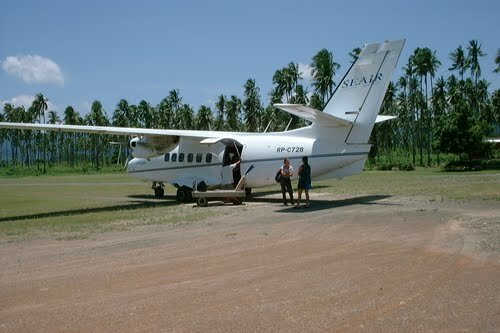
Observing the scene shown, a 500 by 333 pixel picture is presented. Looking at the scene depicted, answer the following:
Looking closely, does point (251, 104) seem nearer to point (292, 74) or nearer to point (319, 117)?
point (292, 74)

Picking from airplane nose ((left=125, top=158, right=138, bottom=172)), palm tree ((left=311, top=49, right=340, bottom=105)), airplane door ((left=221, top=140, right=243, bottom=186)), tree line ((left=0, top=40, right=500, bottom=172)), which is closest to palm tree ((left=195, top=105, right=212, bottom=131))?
tree line ((left=0, top=40, right=500, bottom=172))

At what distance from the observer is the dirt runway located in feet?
19.4

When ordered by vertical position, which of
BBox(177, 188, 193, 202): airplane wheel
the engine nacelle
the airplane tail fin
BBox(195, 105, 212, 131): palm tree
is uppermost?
BBox(195, 105, 212, 131): palm tree

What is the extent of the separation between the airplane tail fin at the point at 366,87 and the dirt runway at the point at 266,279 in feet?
21.1

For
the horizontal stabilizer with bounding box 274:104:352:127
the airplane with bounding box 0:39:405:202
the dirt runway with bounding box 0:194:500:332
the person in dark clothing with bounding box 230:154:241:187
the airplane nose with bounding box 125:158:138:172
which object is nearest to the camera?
the dirt runway with bounding box 0:194:500:332

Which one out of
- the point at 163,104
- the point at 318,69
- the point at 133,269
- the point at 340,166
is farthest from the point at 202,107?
the point at 133,269

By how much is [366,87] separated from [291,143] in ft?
12.4

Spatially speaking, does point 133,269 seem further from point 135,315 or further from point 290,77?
point 290,77

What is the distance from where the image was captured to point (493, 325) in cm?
548

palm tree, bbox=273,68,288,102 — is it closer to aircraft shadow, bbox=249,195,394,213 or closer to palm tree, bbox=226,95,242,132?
palm tree, bbox=226,95,242,132

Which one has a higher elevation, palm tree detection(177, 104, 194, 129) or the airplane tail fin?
palm tree detection(177, 104, 194, 129)

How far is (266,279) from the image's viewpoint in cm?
782

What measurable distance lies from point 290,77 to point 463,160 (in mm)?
32670

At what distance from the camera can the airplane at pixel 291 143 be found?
63.8 ft
